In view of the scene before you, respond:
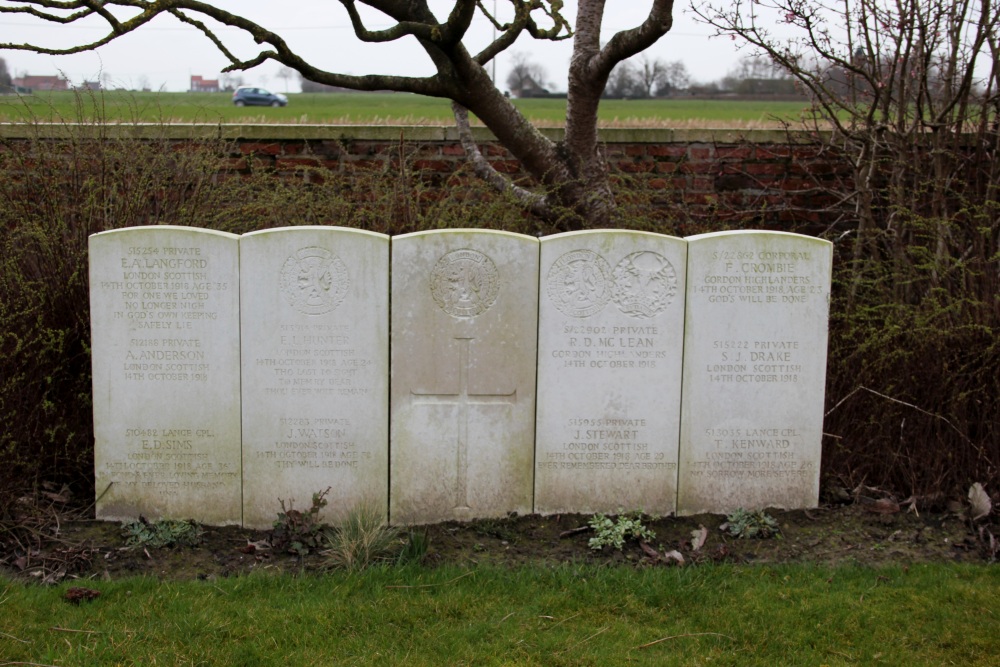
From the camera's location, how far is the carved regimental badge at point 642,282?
4.67m

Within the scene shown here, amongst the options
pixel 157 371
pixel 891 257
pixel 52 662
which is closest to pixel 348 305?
pixel 157 371

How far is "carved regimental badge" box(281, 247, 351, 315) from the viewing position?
15.0 ft

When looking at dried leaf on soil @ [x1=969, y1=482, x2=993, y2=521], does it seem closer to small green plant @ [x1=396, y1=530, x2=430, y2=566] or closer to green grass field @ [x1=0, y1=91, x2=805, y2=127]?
small green plant @ [x1=396, y1=530, x2=430, y2=566]

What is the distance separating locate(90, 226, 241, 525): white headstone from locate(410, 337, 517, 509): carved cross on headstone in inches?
36.4

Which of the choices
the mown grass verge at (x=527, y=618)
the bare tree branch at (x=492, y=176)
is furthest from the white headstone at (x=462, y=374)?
the bare tree branch at (x=492, y=176)

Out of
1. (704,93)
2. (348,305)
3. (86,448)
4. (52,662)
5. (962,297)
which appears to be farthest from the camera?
(704,93)

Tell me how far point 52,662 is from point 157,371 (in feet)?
5.04

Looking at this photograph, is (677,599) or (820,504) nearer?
(677,599)

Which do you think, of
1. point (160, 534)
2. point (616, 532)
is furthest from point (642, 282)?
point (160, 534)

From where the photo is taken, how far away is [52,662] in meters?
3.38

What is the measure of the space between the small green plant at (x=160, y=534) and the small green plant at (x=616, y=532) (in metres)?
1.80

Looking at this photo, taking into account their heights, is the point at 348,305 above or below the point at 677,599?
above

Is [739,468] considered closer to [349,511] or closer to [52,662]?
[349,511]

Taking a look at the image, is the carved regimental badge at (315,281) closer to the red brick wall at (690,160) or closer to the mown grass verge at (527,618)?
the mown grass verge at (527,618)
